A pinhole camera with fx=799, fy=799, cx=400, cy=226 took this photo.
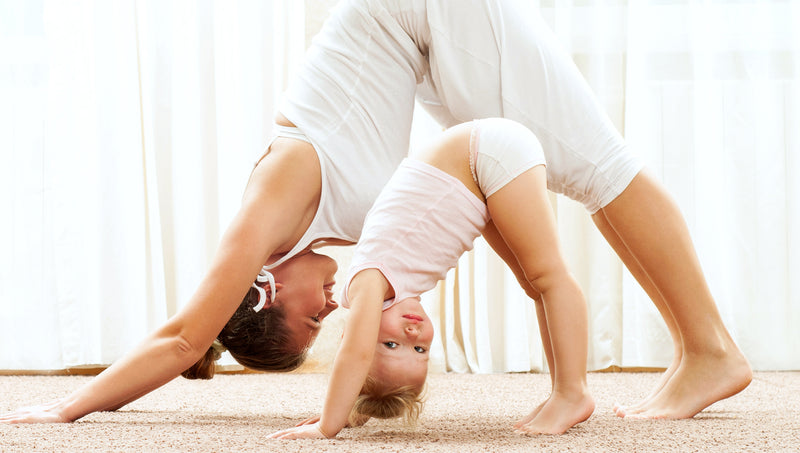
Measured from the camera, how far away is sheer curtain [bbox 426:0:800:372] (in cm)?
241

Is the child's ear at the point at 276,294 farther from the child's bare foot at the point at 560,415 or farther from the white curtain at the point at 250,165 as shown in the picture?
the white curtain at the point at 250,165

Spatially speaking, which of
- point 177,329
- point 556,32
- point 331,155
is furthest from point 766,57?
point 177,329

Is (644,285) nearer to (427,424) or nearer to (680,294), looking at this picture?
(680,294)

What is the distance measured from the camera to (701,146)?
7.97ft

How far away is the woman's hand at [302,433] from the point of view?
1110 mm

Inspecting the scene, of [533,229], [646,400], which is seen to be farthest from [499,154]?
[646,400]

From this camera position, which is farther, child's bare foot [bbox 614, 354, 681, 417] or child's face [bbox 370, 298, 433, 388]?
child's bare foot [bbox 614, 354, 681, 417]

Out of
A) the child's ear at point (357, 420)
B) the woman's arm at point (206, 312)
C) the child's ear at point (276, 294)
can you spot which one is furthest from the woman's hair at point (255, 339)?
the child's ear at point (357, 420)

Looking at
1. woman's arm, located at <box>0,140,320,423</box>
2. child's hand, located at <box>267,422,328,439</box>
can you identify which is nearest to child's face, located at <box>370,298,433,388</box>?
child's hand, located at <box>267,422,328,439</box>

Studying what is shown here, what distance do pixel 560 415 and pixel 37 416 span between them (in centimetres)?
83

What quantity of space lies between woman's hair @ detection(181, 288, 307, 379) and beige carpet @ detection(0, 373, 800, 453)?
0.10m

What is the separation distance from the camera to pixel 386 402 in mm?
1259

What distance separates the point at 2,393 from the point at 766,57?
7.58 ft

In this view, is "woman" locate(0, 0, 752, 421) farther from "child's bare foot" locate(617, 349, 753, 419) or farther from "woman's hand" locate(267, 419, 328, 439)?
"woman's hand" locate(267, 419, 328, 439)
